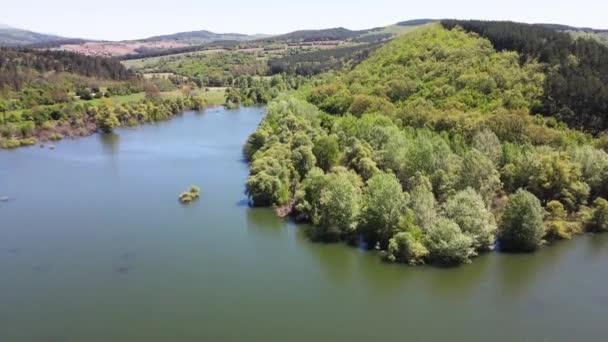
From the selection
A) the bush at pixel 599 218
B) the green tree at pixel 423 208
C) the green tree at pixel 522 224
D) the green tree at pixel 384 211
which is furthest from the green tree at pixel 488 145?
the green tree at pixel 384 211

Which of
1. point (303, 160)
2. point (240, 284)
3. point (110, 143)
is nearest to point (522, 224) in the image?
point (240, 284)

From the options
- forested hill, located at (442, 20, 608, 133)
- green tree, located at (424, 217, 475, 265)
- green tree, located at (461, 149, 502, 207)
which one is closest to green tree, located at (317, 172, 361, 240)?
green tree, located at (424, 217, 475, 265)

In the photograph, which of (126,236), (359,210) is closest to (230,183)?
(126,236)

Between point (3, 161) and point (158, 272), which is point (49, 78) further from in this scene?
point (158, 272)

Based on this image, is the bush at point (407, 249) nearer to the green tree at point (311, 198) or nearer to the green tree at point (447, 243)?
the green tree at point (447, 243)

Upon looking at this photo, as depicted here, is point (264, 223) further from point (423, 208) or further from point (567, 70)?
point (567, 70)

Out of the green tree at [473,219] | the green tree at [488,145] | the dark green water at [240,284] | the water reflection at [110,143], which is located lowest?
the dark green water at [240,284]
